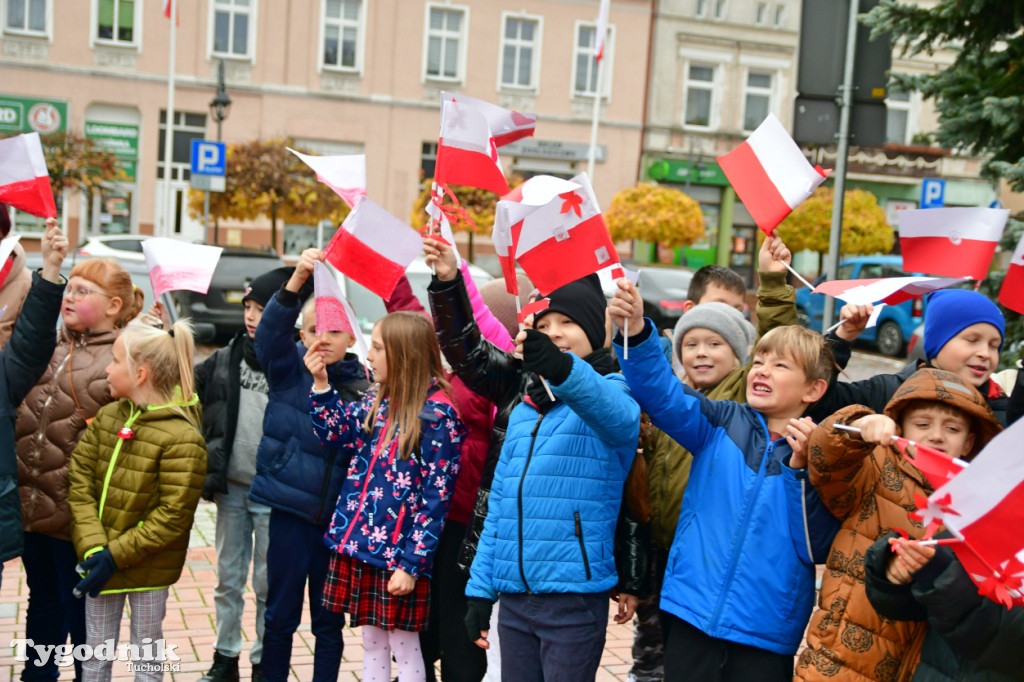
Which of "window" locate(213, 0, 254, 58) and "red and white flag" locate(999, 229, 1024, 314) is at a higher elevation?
"window" locate(213, 0, 254, 58)

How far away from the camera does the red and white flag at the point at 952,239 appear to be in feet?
11.2

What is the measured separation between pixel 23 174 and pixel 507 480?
2.23m

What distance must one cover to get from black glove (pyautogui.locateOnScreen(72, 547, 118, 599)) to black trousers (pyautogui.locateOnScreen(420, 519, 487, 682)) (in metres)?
1.16

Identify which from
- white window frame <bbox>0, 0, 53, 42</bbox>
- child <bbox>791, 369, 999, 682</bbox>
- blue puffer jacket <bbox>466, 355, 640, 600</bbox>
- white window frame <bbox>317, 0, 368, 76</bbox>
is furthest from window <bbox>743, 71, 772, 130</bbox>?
child <bbox>791, 369, 999, 682</bbox>

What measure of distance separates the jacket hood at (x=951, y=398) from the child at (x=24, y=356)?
2.84m

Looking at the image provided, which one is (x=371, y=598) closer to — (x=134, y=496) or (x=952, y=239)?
(x=134, y=496)

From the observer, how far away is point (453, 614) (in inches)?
143

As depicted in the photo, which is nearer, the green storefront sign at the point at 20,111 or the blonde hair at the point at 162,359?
the blonde hair at the point at 162,359

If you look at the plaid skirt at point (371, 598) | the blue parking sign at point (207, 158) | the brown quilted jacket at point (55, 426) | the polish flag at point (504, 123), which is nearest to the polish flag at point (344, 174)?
the polish flag at point (504, 123)

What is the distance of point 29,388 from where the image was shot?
369 centimetres

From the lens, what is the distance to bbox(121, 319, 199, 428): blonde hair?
376cm

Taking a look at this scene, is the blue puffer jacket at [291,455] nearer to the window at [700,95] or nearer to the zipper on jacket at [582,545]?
the zipper on jacket at [582,545]

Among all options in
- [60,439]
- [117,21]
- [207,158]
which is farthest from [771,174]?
[117,21]

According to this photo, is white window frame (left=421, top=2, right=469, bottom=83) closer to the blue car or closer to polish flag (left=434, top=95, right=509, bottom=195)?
the blue car
